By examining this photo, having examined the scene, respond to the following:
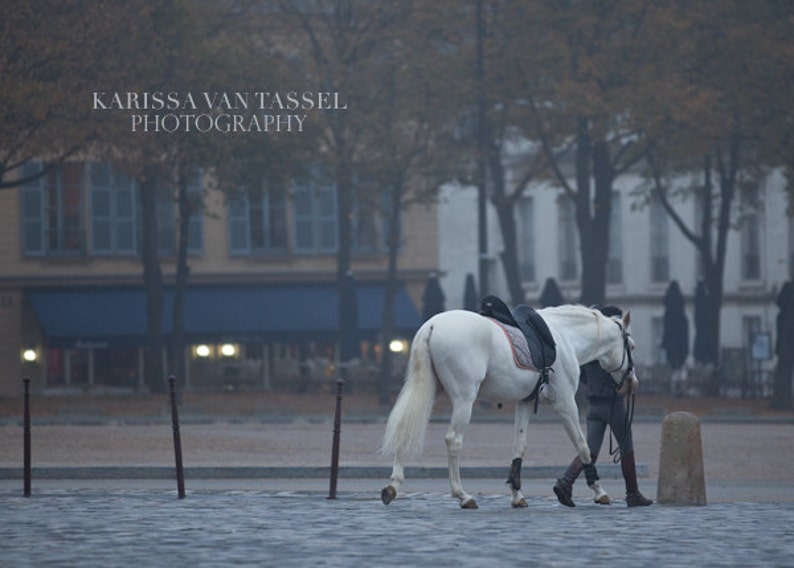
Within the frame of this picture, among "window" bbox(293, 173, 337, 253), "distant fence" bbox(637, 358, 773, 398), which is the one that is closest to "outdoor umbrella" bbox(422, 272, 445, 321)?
"distant fence" bbox(637, 358, 773, 398)

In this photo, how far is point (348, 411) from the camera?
44188 mm

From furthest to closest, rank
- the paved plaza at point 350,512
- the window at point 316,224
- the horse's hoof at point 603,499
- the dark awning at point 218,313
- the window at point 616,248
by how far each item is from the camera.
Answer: the window at point 616,248 → the window at point 316,224 → the dark awning at point 218,313 → the horse's hoof at point 603,499 → the paved plaza at point 350,512

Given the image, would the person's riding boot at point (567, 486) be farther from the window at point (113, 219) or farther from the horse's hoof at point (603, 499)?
the window at point (113, 219)

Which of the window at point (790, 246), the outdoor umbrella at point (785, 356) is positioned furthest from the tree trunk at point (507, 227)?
the window at point (790, 246)

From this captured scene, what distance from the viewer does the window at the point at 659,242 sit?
70.3 m

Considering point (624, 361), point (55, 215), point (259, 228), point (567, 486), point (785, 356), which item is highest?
point (55, 215)

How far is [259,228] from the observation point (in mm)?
71625

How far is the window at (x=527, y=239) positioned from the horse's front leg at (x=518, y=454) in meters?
57.5

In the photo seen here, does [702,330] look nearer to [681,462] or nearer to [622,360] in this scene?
[622,360]

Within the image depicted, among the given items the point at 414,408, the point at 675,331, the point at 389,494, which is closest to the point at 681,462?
the point at 414,408

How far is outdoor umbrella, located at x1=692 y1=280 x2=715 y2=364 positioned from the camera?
54.4 metres

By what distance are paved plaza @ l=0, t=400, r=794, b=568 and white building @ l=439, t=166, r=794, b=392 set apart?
34.0 m

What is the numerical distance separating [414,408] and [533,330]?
137cm

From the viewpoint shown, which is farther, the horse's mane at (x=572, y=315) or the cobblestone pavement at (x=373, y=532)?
the horse's mane at (x=572, y=315)
